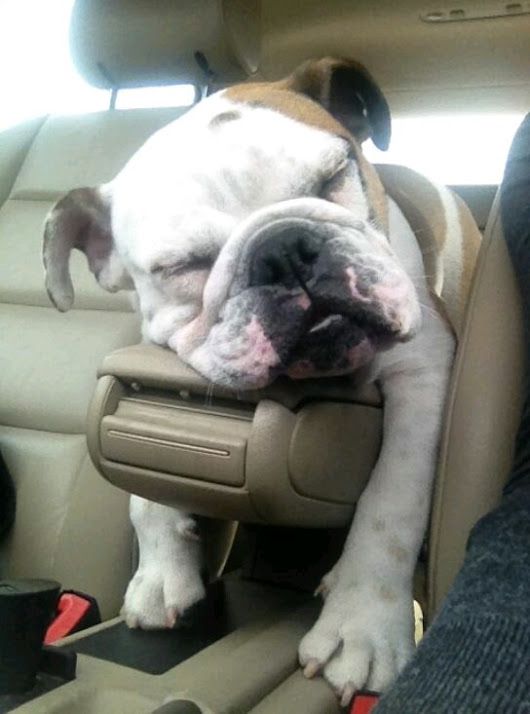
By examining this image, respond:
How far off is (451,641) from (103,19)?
1775 mm

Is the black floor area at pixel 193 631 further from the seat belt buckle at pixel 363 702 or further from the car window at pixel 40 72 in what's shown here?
the car window at pixel 40 72

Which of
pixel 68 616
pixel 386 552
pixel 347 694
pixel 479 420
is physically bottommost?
pixel 68 616

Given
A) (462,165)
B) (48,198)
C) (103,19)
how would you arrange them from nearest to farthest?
(462,165)
(103,19)
(48,198)

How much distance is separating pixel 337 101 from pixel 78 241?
1.43 feet

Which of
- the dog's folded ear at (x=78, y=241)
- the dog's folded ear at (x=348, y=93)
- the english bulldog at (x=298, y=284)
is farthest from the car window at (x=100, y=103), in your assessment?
the dog's folded ear at (x=78, y=241)

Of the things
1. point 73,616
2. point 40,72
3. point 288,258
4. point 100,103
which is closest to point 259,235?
point 288,258

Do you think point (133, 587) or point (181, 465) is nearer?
point (181, 465)

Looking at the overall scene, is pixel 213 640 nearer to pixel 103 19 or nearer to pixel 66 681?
pixel 66 681

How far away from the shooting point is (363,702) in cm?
97

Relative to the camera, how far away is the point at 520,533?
79 centimetres

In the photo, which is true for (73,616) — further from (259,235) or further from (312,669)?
(259,235)

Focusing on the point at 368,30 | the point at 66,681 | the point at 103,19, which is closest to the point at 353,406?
the point at 66,681

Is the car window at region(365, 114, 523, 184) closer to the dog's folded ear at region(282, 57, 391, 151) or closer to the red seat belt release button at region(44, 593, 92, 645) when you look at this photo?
the dog's folded ear at region(282, 57, 391, 151)

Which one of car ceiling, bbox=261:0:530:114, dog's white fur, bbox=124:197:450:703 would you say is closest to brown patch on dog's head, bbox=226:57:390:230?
dog's white fur, bbox=124:197:450:703
